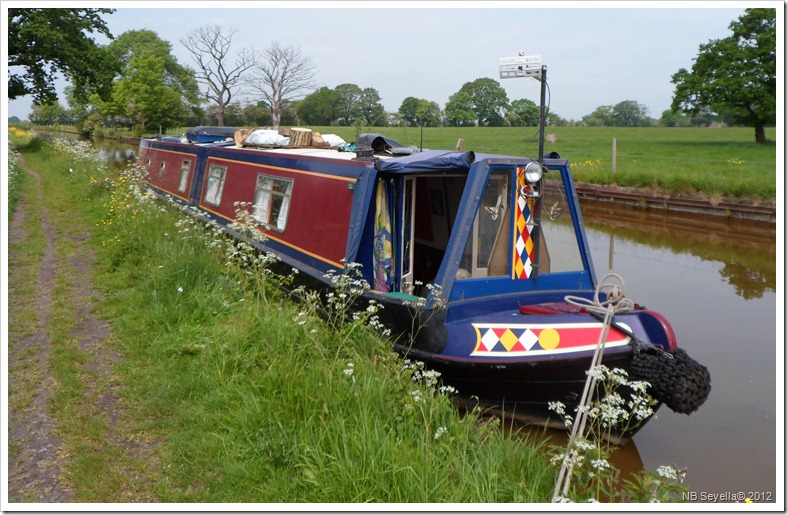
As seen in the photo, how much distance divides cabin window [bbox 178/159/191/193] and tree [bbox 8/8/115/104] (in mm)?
15977

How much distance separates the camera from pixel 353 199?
228 inches

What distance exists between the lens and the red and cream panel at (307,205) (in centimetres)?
608

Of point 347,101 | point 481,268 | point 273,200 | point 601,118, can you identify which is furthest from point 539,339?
point 601,118

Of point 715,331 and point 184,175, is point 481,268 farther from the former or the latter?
point 184,175

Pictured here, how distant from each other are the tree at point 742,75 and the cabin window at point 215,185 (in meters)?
23.3

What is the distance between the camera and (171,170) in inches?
464

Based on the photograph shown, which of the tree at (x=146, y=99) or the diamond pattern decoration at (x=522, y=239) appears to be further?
the tree at (x=146, y=99)

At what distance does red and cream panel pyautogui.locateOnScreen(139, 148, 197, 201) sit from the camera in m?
10.8

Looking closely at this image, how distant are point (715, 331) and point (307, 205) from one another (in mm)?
4817

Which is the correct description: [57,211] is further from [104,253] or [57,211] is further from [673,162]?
[673,162]

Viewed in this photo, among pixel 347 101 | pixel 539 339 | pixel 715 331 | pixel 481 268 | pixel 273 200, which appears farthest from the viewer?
pixel 347 101

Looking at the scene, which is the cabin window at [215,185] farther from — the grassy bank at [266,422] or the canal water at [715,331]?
the canal water at [715,331]

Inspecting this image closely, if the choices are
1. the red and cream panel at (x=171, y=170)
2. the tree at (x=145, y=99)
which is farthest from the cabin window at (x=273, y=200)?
the tree at (x=145, y=99)

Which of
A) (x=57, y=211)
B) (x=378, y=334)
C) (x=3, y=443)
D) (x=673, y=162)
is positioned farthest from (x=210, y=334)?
(x=673, y=162)
